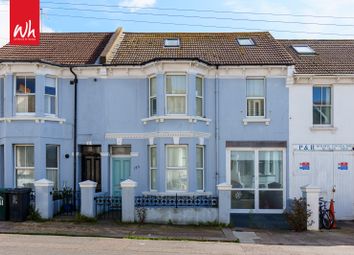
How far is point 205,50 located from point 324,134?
613 centimetres

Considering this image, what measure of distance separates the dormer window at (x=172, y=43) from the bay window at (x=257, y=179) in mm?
5493

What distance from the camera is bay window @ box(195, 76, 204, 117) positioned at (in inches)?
760

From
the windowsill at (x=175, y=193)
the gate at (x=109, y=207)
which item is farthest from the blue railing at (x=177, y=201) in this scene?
the gate at (x=109, y=207)

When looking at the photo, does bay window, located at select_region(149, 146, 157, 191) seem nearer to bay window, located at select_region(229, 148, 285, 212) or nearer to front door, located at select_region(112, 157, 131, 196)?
front door, located at select_region(112, 157, 131, 196)

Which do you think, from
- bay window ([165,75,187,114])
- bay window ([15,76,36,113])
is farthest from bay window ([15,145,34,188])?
bay window ([165,75,187,114])

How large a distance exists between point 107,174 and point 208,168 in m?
4.10

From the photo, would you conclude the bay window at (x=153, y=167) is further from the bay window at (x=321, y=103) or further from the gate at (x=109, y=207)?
the bay window at (x=321, y=103)

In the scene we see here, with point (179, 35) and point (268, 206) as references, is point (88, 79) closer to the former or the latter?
point (179, 35)

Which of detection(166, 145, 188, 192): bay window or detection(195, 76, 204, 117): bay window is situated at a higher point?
detection(195, 76, 204, 117): bay window

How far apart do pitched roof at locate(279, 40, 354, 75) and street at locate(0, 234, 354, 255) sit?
867cm

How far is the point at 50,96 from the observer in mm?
19312

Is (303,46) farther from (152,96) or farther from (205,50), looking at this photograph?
(152,96)

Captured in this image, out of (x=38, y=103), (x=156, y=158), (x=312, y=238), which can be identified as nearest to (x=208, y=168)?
(x=156, y=158)

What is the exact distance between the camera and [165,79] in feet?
61.8
